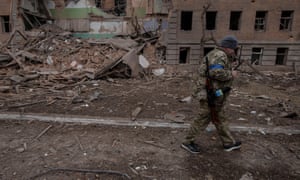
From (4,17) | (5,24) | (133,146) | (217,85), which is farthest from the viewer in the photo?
(5,24)

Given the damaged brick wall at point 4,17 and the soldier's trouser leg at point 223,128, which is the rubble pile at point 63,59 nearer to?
the damaged brick wall at point 4,17

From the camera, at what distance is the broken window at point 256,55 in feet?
46.6

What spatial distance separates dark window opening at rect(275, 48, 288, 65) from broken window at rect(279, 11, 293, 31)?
1479 millimetres

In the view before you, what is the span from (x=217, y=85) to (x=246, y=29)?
1288 centimetres

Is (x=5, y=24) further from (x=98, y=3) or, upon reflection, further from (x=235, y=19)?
(x=235, y=19)

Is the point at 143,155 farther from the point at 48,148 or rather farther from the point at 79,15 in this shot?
the point at 79,15

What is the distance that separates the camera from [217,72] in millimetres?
3004

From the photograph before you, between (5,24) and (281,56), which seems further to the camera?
(5,24)

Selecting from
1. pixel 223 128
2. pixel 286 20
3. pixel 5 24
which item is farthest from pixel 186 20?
pixel 5 24

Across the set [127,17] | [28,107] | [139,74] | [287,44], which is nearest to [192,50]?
[139,74]

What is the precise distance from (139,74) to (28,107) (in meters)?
5.73

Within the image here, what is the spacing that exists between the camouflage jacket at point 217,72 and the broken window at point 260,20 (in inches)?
529

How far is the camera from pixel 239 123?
4.72 m

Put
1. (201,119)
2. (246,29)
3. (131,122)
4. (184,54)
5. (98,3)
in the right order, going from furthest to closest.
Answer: (98,3) < (184,54) < (246,29) < (131,122) < (201,119)
